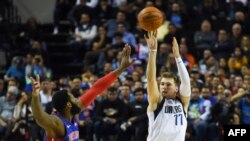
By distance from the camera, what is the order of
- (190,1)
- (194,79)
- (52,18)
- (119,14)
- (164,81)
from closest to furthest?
(164,81) → (194,79) → (119,14) → (190,1) → (52,18)

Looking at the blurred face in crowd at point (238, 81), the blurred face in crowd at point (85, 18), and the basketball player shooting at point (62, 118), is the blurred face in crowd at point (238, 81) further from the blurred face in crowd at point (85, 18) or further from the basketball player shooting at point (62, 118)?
the basketball player shooting at point (62, 118)

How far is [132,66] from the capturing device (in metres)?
16.8

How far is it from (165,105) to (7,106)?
7687mm

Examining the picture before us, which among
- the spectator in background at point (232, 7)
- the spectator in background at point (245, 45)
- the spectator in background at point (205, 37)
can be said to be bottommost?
the spectator in background at point (245, 45)

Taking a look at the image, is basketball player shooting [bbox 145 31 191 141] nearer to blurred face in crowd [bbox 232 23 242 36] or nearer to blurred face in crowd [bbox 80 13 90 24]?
blurred face in crowd [bbox 232 23 242 36]

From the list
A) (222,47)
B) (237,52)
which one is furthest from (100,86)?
(222,47)

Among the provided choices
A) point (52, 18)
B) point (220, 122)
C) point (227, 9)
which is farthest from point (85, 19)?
point (220, 122)

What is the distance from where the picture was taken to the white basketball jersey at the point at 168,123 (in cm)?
789

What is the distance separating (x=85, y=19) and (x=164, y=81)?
35.6ft

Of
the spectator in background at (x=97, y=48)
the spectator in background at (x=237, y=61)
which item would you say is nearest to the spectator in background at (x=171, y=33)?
the spectator in background at (x=97, y=48)

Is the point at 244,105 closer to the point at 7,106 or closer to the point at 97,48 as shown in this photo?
the point at 97,48

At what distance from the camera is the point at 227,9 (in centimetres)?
1881

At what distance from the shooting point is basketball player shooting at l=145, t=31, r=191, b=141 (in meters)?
7.91

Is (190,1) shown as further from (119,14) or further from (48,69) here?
(48,69)
